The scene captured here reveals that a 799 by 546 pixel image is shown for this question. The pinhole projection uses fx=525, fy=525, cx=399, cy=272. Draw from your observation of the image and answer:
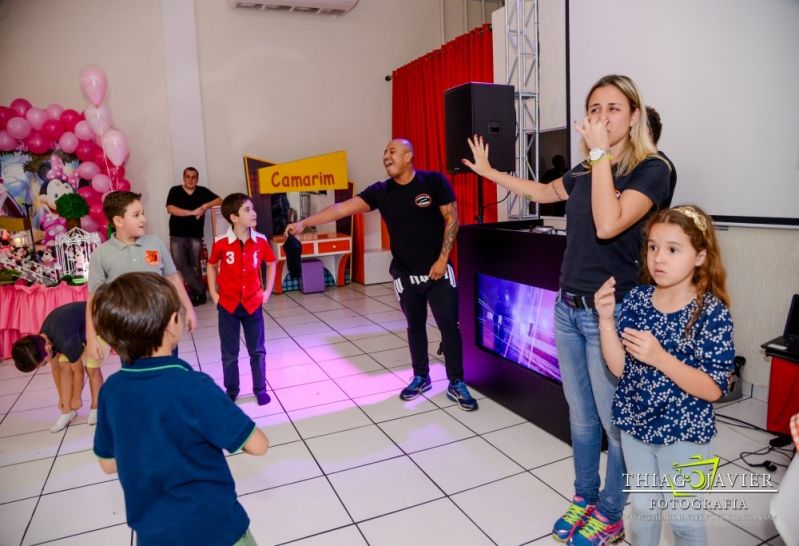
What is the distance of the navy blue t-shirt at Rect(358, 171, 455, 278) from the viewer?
3.33 metres

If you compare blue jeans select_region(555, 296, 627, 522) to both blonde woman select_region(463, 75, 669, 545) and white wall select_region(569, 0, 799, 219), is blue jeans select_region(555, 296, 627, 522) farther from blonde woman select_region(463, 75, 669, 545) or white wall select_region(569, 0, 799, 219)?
white wall select_region(569, 0, 799, 219)

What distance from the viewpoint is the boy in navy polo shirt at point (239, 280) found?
3.40 metres

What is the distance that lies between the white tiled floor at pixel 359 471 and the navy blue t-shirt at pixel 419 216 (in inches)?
38.3

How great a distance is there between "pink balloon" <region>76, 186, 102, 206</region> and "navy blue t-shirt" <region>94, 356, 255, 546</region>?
5.52 m

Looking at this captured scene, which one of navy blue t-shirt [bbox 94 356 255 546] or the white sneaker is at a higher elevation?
navy blue t-shirt [bbox 94 356 255 546]

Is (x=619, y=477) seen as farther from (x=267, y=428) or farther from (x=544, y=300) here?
(x=267, y=428)

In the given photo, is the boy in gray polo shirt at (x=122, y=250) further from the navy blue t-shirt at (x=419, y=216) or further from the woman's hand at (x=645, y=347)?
the woman's hand at (x=645, y=347)

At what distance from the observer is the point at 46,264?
482cm

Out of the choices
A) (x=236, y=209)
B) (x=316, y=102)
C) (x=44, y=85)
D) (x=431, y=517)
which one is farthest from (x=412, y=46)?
(x=431, y=517)

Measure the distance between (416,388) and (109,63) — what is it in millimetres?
5806

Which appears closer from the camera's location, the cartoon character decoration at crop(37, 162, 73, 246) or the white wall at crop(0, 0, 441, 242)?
the cartoon character decoration at crop(37, 162, 73, 246)

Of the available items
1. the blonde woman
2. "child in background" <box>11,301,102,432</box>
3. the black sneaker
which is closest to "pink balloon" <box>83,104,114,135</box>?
"child in background" <box>11,301,102,432</box>

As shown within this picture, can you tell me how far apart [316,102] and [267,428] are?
5622mm

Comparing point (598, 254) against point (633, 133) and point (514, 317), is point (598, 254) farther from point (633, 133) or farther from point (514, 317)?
point (514, 317)
